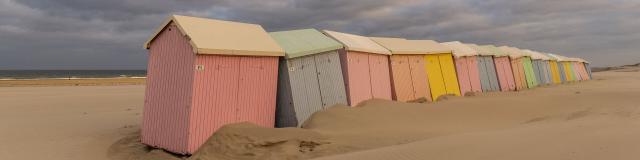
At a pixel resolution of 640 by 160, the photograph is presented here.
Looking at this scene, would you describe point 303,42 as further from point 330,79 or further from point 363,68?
point 363,68

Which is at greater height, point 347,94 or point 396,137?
point 347,94

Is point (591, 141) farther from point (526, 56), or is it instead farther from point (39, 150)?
point (526, 56)

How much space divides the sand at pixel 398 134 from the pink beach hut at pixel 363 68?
17.4 inches

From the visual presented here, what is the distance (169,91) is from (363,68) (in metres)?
4.86

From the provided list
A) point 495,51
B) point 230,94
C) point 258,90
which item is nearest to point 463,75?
point 495,51

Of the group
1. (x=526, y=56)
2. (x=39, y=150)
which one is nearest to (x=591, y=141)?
(x=39, y=150)

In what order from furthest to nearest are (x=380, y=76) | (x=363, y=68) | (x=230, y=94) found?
(x=380, y=76), (x=363, y=68), (x=230, y=94)

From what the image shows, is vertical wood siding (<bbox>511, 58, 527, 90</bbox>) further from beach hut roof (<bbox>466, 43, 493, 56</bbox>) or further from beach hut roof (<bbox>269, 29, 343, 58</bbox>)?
beach hut roof (<bbox>269, 29, 343, 58</bbox>)

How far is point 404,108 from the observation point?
38.5ft

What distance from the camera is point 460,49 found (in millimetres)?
19375

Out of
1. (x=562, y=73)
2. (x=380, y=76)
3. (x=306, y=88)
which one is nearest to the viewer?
(x=306, y=88)

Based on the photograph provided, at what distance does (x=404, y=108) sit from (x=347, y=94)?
135cm

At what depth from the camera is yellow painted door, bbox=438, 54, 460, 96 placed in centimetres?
1711

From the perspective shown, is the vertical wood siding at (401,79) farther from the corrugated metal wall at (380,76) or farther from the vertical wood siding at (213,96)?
the vertical wood siding at (213,96)
